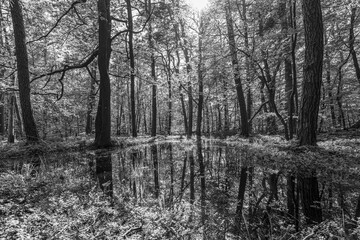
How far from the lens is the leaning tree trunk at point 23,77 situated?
840cm

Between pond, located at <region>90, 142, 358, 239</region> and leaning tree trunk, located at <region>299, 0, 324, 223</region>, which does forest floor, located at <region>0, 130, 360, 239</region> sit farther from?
leaning tree trunk, located at <region>299, 0, 324, 223</region>

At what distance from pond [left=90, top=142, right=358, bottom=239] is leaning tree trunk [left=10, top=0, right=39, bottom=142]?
4.75m

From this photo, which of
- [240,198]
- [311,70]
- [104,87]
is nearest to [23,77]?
[104,87]

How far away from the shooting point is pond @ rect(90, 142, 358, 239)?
245cm

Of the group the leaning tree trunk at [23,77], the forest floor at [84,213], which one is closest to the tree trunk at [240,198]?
the forest floor at [84,213]

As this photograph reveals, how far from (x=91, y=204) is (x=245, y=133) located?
440 inches

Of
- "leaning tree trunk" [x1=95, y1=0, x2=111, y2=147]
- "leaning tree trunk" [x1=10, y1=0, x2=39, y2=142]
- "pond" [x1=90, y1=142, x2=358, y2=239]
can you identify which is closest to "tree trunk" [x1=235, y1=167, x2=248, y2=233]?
"pond" [x1=90, y1=142, x2=358, y2=239]

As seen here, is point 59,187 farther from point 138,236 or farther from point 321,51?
point 321,51

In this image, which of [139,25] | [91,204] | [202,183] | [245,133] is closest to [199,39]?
[139,25]

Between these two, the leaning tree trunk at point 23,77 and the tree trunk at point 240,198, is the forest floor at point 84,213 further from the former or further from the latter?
the leaning tree trunk at point 23,77

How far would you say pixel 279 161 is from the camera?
543cm

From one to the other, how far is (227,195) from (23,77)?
947cm

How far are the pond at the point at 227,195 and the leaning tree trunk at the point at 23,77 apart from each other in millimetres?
4746

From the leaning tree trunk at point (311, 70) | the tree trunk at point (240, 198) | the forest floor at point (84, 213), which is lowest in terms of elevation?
the tree trunk at point (240, 198)
